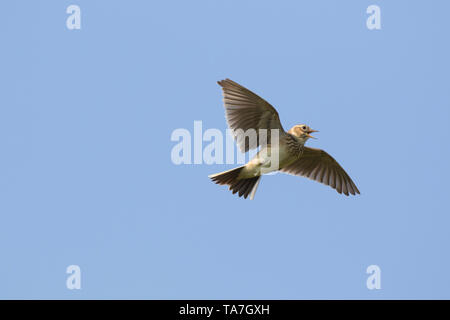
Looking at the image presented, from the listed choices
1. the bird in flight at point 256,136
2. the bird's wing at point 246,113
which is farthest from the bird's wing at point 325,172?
the bird's wing at point 246,113

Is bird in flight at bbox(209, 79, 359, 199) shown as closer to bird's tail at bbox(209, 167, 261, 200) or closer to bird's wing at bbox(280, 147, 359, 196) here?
bird's tail at bbox(209, 167, 261, 200)

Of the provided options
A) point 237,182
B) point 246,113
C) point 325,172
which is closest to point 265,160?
point 237,182

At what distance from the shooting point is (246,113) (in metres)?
9.95

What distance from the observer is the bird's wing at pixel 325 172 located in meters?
11.7

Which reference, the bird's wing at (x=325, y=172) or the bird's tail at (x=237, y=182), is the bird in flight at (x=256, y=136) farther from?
the bird's wing at (x=325, y=172)

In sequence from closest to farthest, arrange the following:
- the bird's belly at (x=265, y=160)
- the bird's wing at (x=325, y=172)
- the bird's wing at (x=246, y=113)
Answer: the bird's wing at (x=246, y=113), the bird's belly at (x=265, y=160), the bird's wing at (x=325, y=172)

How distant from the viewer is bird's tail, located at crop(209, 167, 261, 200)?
33.5 ft

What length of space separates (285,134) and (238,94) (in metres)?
1.08

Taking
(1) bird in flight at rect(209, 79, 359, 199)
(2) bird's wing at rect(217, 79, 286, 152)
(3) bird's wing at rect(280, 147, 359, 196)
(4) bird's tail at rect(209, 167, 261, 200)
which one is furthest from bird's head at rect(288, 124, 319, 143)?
(3) bird's wing at rect(280, 147, 359, 196)

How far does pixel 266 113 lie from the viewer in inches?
393

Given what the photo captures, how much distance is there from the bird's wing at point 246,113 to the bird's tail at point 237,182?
44cm

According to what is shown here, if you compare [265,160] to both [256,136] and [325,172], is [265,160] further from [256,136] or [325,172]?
[325,172]
